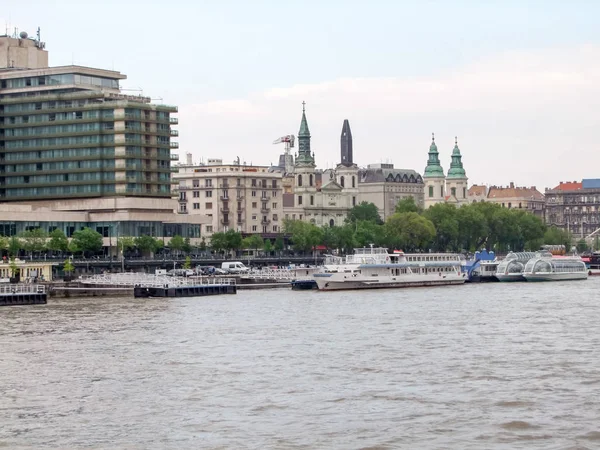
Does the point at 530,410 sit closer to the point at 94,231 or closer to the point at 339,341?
the point at 339,341

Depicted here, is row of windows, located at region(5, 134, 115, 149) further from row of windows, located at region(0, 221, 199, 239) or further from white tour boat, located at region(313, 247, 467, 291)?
white tour boat, located at region(313, 247, 467, 291)

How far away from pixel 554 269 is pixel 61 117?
69032 millimetres

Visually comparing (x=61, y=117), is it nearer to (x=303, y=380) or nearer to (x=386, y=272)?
(x=386, y=272)

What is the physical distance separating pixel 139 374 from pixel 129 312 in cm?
4329

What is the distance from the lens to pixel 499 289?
146750 millimetres

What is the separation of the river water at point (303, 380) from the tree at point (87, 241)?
72.1m

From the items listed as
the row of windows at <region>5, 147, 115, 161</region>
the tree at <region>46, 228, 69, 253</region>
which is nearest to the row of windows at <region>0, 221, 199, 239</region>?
the tree at <region>46, 228, 69, 253</region>

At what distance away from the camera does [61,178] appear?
18838 centimetres

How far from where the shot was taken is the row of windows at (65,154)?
18512 cm

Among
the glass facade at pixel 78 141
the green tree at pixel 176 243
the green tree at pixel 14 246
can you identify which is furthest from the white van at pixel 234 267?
the green tree at pixel 14 246

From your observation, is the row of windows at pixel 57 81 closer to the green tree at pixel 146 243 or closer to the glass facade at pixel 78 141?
the glass facade at pixel 78 141

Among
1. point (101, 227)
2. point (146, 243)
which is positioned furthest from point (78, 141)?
point (146, 243)

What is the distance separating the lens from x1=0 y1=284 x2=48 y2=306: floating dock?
115 m

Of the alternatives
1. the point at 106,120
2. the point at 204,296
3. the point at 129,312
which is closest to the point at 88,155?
the point at 106,120
